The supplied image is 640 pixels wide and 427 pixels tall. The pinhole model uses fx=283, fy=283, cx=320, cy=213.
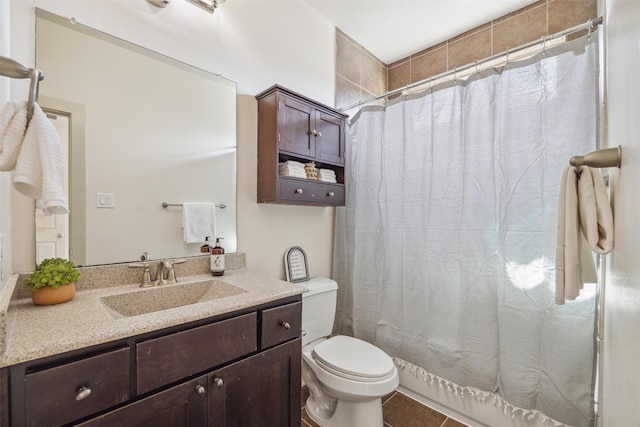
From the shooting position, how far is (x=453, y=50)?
2.33 meters

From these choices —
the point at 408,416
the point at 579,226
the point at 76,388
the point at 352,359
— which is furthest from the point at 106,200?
the point at 408,416

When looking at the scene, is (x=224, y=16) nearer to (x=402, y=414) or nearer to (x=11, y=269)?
(x=11, y=269)

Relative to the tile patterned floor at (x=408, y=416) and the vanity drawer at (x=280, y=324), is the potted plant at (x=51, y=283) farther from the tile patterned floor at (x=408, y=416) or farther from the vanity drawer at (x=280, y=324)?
the tile patterned floor at (x=408, y=416)

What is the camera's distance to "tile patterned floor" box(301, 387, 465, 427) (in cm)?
166

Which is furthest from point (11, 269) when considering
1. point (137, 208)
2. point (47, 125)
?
point (47, 125)

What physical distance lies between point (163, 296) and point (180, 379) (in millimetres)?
440

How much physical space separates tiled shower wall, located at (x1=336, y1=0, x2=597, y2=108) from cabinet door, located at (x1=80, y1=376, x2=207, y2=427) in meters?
2.07

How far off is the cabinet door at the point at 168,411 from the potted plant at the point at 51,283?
0.48 meters

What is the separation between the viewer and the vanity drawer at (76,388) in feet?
2.21

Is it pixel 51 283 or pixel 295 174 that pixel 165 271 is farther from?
pixel 295 174

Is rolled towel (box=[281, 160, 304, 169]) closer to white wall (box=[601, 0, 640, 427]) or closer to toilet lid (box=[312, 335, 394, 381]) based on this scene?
toilet lid (box=[312, 335, 394, 381])

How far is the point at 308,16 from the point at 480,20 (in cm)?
130

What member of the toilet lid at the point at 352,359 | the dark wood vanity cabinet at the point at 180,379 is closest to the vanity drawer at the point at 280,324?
the dark wood vanity cabinet at the point at 180,379

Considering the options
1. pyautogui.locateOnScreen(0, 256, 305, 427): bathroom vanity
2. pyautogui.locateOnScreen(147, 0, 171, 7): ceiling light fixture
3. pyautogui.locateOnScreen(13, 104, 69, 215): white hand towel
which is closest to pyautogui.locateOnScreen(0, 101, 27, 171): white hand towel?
pyautogui.locateOnScreen(13, 104, 69, 215): white hand towel
